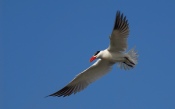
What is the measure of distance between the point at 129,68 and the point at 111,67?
2.29ft

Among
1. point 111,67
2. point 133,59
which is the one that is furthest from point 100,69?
point 133,59

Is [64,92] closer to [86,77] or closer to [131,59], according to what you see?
[86,77]

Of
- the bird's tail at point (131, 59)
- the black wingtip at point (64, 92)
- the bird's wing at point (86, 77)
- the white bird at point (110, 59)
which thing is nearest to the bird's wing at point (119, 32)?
the white bird at point (110, 59)

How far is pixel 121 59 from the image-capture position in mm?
14469

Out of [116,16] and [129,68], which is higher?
[116,16]

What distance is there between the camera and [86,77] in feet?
50.1

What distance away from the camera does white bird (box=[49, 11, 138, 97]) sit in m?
13.7

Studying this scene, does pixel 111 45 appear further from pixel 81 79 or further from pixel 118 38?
pixel 81 79

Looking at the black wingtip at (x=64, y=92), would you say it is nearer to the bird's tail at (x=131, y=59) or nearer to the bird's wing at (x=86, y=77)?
the bird's wing at (x=86, y=77)

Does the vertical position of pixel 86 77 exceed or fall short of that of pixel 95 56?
it falls short

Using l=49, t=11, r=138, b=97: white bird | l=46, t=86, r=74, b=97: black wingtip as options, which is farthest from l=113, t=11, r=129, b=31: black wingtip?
l=46, t=86, r=74, b=97: black wingtip

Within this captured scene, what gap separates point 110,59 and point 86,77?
130 centimetres

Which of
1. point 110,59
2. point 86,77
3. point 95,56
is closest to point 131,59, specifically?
point 110,59

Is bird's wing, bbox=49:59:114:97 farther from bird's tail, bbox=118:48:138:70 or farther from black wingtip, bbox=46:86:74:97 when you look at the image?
bird's tail, bbox=118:48:138:70
